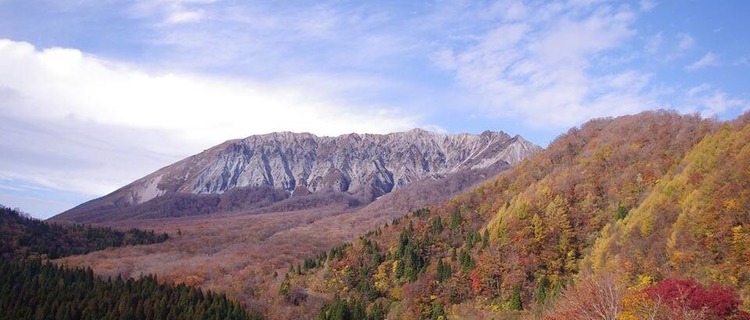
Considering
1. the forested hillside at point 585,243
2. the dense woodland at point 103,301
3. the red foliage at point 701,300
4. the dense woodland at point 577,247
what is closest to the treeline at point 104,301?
the dense woodland at point 103,301

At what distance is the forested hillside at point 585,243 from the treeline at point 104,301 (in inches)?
863

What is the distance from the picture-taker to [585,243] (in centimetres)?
10400

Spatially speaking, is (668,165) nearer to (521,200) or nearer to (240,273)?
(521,200)

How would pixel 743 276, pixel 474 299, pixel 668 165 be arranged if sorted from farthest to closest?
pixel 668 165 → pixel 474 299 → pixel 743 276

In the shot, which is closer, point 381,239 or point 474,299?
point 474,299

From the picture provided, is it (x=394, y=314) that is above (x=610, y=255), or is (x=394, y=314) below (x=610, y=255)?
Result: below

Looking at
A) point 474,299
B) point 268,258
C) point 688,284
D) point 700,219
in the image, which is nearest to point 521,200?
point 474,299

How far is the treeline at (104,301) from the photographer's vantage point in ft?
354

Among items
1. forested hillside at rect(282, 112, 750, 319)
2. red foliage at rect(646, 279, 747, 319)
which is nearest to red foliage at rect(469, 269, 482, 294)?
forested hillside at rect(282, 112, 750, 319)

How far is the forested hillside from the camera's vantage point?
65625 mm

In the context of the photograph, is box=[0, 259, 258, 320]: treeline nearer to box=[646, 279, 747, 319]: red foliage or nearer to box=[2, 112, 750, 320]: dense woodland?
box=[2, 112, 750, 320]: dense woodland

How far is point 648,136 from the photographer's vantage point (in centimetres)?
13175

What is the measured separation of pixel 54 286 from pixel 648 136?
144m

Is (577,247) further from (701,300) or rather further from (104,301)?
(104,301)
